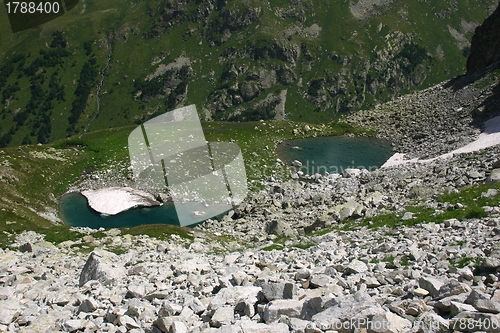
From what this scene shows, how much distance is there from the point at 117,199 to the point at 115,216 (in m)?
3.59

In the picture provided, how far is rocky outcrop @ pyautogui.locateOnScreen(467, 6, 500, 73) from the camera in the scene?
8481 centimetres

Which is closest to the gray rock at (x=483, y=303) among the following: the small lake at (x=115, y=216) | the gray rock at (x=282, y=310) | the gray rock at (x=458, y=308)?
the gray rock at (x=458, y=308)

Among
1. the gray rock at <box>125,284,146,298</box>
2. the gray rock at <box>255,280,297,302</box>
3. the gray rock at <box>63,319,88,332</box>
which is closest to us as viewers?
the gray rock at <box>63,319,88,332</box>

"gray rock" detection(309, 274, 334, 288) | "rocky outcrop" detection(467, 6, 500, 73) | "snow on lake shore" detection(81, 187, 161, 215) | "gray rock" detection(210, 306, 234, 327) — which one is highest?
"rocky outcrop" detection(467, 6, 500, 73)

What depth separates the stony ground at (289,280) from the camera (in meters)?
8.24

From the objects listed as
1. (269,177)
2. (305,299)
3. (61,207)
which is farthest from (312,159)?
(305,299)

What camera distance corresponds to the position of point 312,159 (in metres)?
62.6

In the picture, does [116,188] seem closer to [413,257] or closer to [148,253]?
[148,253]

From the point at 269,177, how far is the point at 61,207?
28.5 m

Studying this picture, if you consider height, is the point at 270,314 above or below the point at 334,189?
above

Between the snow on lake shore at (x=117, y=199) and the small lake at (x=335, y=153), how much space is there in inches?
985

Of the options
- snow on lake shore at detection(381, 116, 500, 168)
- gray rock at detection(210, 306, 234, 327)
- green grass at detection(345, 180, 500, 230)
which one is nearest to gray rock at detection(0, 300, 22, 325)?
gray rock at detection(210, 306, 234, 327)

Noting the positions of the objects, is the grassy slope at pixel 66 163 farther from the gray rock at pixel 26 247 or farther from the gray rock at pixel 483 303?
the gray rock at pixel 483 303

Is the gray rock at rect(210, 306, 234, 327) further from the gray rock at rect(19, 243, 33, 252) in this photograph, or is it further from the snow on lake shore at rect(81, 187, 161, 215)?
the snow on lake shore at rect(81, 187, 161, 215)
